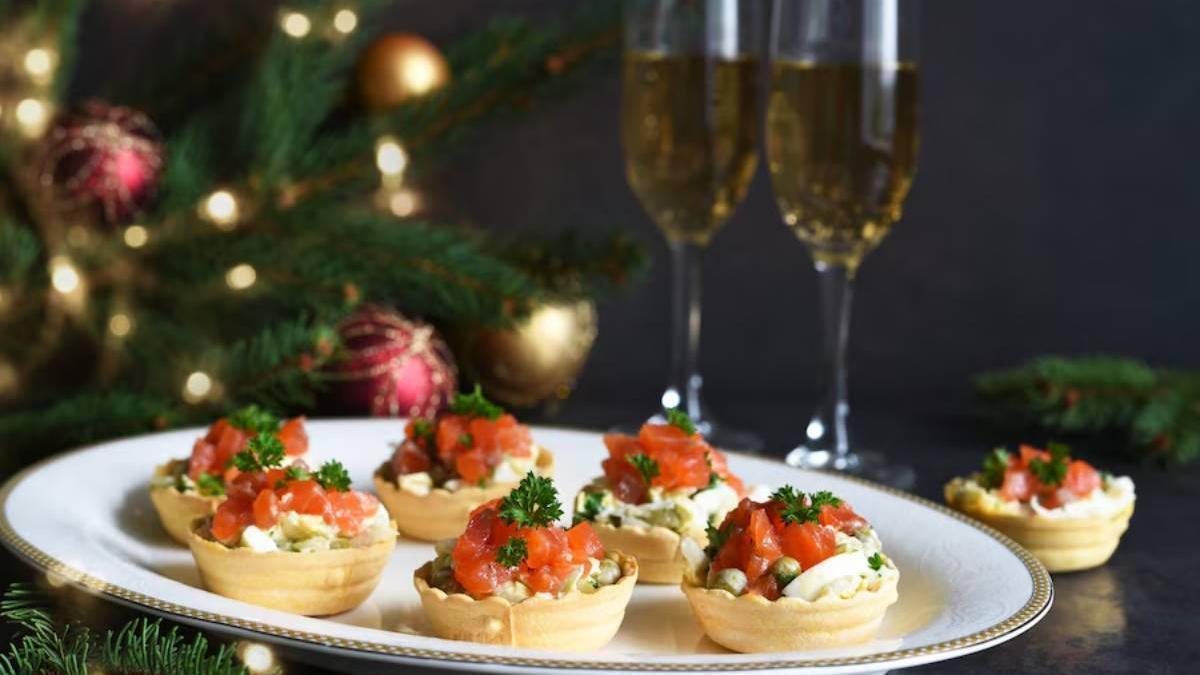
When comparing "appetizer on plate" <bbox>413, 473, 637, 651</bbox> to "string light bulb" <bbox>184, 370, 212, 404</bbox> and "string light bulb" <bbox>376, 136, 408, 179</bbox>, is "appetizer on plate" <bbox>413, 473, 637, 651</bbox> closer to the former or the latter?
"string light bulb" <bbox>184, 370, 212, 404</bbox>

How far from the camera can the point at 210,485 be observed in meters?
2.28

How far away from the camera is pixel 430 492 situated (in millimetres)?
2354

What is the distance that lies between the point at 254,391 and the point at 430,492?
496 millimetres

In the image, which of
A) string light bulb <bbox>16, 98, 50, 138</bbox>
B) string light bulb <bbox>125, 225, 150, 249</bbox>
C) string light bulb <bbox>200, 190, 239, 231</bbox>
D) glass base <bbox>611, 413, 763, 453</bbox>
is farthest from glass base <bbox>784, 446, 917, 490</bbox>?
string light bulb <bbox>16, 98, 50, 138</bbox>

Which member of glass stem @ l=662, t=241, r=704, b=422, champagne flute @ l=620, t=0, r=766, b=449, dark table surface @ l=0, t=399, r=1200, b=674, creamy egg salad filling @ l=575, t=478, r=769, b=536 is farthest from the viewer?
glass stem @ l=662, t=241, r=704, b=422

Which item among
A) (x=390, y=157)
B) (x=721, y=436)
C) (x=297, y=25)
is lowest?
(x=721, y=436)

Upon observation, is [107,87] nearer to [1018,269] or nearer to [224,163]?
[224,163]

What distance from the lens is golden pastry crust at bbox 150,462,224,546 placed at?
2244mm

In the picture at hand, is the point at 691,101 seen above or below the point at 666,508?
above

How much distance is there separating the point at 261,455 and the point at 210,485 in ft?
0.63

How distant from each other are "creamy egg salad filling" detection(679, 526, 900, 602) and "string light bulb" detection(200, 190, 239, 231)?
1.40 m

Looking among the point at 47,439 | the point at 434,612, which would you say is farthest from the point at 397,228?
the point at 434,612

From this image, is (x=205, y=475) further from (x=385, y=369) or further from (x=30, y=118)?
(x=30, y=118)

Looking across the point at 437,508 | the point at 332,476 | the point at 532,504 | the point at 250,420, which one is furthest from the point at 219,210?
the point at 532,504
